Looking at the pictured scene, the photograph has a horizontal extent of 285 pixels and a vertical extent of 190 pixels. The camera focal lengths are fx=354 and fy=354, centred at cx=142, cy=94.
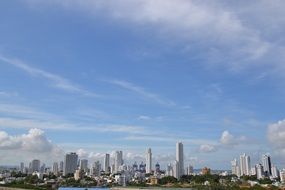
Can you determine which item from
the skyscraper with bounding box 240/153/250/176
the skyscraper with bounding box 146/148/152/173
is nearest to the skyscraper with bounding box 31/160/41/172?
the skyscraper with bounding box 146/148/152/173

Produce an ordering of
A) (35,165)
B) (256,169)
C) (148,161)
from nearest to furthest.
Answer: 1. (256,169)
2. (148,161)
3. (35,165)

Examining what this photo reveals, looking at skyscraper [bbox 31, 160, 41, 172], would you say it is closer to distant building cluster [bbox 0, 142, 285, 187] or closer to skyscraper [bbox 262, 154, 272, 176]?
distant building cluster [bbox 0, 142, 285, 187]

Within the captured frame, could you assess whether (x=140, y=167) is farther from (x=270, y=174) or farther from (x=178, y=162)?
(x=270, y=174)

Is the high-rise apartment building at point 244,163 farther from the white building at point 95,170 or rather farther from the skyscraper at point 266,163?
the white building at point 95,170

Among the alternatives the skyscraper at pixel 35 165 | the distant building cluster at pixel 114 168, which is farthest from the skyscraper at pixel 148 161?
the skyscraper at pixel 35 165

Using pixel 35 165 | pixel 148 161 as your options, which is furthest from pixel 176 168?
pixel 35 165

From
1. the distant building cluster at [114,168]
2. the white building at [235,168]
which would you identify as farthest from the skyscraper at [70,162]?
the white building at [235,168]

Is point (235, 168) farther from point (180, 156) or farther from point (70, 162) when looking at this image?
point (70, 162)

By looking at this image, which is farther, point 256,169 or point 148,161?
point 148,161

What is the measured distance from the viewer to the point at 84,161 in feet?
551

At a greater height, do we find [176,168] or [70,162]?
[70,162]

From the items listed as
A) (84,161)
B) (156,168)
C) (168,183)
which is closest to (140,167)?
(156,168)

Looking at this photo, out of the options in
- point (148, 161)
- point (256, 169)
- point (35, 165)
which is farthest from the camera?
point (35, 165)

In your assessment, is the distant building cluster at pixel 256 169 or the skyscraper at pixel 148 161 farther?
the skyscraper at pixel 148 161
